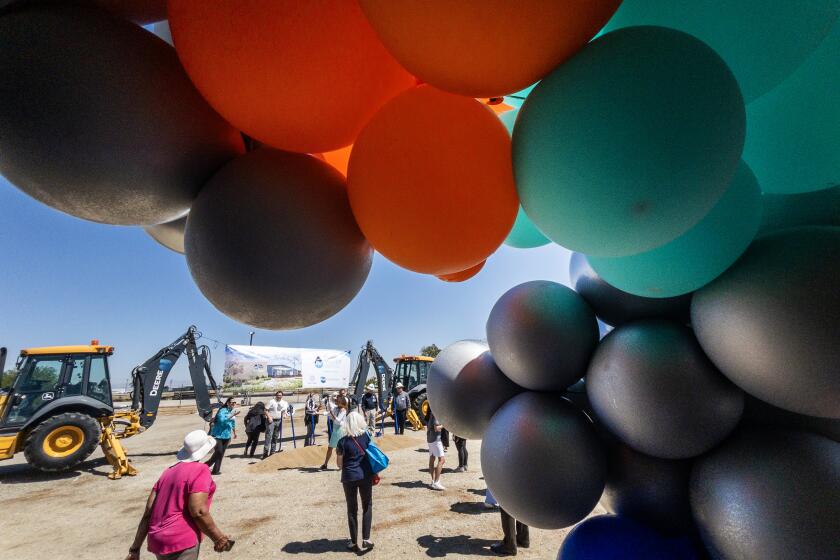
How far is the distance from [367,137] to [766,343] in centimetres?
117

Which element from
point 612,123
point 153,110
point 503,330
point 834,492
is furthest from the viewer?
point 503,330

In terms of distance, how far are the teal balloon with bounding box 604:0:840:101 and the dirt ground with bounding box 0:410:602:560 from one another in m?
4.45

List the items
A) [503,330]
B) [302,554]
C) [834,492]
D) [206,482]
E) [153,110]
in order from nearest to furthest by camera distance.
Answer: [153,110]
[834,492]
[503,330]
[206,482]
[302,554]

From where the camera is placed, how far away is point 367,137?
3.33ft

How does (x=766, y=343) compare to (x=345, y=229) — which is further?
(x=345, y=229)

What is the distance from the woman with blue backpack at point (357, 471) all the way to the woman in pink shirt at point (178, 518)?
1433 mm

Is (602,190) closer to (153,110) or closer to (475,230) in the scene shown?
(475,230)

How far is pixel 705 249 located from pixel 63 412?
10754 mm

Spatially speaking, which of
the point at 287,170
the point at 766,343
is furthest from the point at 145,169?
the point at 766,343

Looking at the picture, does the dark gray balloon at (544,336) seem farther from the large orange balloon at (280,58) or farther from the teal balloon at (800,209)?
the large orange balloon at (280,58)

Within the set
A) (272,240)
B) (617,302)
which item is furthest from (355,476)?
(272,240)

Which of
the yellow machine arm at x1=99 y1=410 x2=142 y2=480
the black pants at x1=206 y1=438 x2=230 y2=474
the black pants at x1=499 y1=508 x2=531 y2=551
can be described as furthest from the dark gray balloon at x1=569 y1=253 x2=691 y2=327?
the yellow machine arm at x1=99 y1=410 x2=142 y2=480

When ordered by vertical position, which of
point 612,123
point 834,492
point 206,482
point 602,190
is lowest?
point 206,482

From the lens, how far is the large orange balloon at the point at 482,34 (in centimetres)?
72
